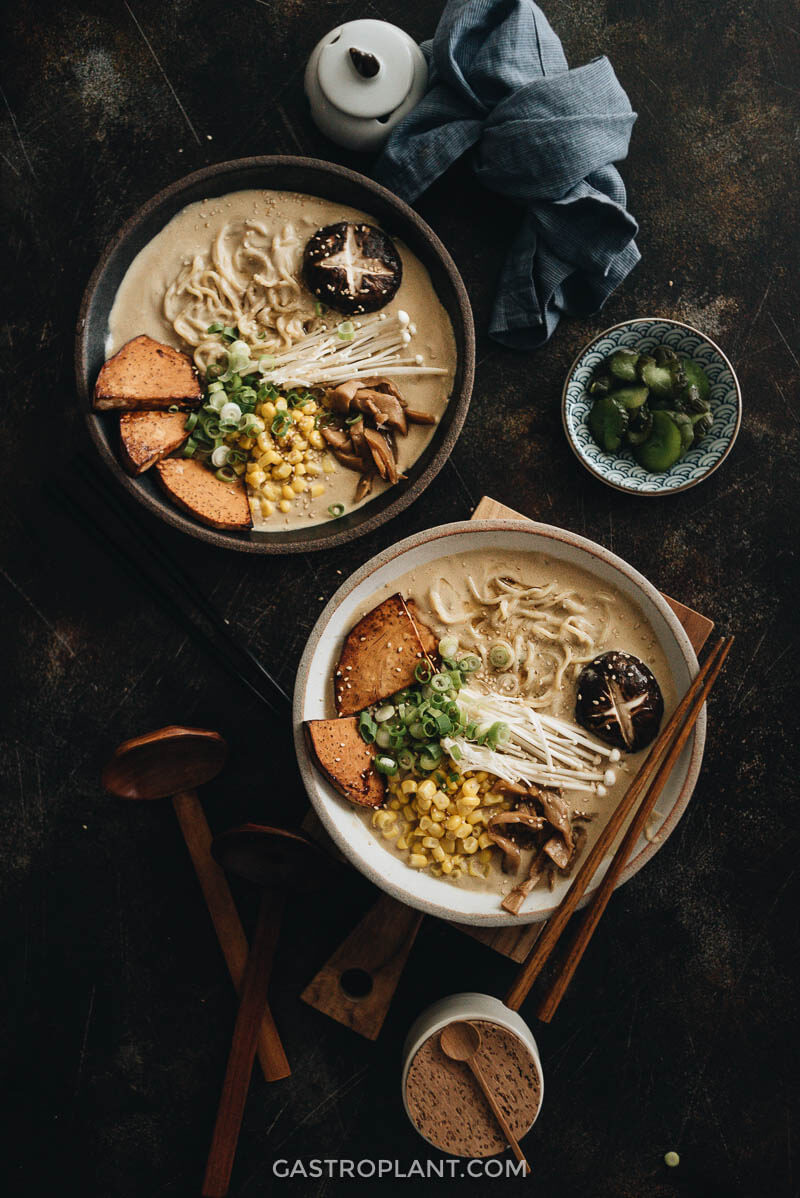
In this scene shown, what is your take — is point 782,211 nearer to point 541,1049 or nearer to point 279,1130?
point 541,1049

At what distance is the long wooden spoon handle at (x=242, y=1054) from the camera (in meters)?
3.36

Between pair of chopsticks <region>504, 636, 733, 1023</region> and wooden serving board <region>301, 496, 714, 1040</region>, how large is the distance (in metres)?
0.54

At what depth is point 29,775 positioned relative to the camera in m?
3.61

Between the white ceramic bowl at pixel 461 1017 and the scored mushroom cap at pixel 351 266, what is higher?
the scored mushroom cap at pixel 351 266

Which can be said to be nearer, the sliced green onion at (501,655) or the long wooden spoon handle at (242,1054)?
the sliced green onion at (501,655)

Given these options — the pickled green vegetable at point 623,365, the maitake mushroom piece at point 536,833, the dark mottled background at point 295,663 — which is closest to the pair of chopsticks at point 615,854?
the maitake mushroom piece at point 536,833

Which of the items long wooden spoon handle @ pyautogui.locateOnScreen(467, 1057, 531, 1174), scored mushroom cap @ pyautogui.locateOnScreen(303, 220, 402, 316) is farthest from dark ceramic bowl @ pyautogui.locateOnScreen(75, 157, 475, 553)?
long wooden spoon handle @ pyautogui.locateOnScreen(467, 1057, 531, 1174)

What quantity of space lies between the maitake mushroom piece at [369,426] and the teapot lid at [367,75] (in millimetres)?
1197

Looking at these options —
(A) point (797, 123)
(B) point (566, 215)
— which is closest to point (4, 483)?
(B) point (566, 215)

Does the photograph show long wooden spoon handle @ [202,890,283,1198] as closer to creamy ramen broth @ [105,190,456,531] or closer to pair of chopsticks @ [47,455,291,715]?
pair of chopsticks @ [47,455,291,715]

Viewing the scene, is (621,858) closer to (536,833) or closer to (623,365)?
(536,833)

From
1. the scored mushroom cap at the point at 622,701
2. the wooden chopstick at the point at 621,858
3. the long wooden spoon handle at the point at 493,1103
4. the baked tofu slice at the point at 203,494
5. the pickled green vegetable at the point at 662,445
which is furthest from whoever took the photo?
the pickled green vegetable at the point at 662,445

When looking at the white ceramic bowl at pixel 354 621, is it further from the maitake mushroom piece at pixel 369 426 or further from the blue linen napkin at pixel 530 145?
the blue linen napkin at pixel 530 145

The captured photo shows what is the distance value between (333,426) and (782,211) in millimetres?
2502
